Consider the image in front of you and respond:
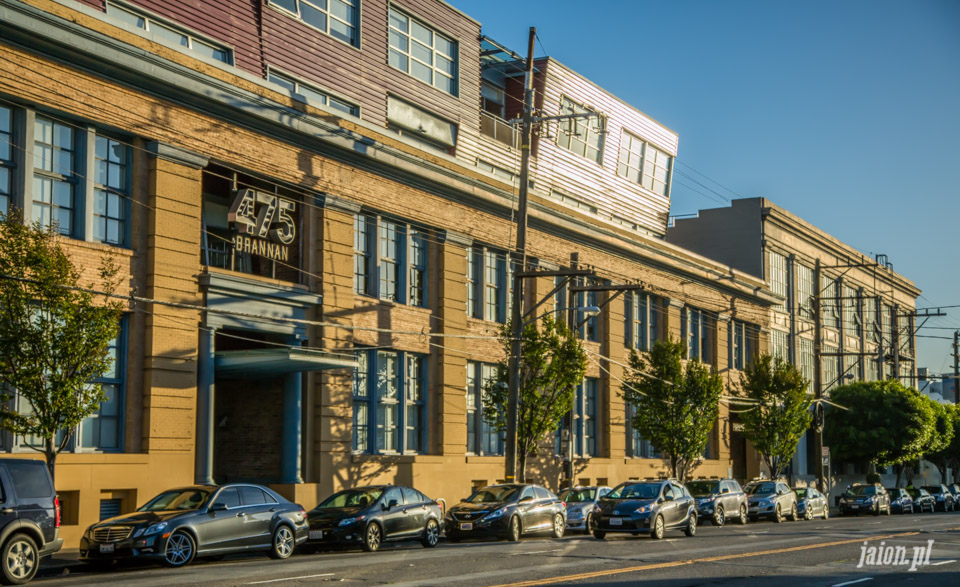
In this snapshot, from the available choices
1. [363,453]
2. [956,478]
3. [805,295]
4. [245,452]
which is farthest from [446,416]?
[956,478]

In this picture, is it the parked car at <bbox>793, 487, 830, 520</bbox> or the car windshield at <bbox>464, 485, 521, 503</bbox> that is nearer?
the car windshield at <bbox>464, 485, 521, 503</bbox>

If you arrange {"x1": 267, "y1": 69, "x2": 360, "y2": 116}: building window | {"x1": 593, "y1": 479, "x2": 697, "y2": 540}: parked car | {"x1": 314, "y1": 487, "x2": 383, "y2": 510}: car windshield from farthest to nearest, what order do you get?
{"x1": 267, "y1": 69, "x2": 360, "y2": 116}: building window, {"x1": 593, "y1": 479, "x2": 697, "y2": 540}: parked car, {"x1": 314, "y1": 487, "x2": 383, "y2": 510}: car windshield

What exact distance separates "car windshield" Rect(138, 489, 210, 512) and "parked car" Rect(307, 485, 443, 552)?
11.7 ft

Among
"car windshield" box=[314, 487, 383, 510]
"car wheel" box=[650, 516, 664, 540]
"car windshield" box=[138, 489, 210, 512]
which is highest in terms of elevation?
"car windshield" box=[138, 489, 210, 512]

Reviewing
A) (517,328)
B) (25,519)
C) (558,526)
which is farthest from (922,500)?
(25,519)

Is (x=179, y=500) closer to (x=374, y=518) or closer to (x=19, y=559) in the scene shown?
(x=19, y=559)

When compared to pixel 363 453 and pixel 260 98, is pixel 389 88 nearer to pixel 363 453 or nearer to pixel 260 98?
pixel 260 98

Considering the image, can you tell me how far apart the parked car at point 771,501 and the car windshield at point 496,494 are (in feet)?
51.1

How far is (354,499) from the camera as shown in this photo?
24.0 meters

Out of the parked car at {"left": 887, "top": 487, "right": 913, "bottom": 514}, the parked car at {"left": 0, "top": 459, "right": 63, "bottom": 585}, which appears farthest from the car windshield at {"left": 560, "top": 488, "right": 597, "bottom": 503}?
the parked car at {"left": 887, "top": 487, "right": 913, "bottom": 514}

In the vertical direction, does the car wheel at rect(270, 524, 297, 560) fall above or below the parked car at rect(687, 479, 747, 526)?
above

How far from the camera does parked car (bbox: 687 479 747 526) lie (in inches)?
1393

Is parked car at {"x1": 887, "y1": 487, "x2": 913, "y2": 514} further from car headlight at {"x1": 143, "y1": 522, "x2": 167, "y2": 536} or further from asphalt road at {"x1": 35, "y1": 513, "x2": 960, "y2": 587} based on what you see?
car headlight at {"x1": 143, "y1": 522, "x2": 167, "y2": 536}

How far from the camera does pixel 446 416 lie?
35375mm
